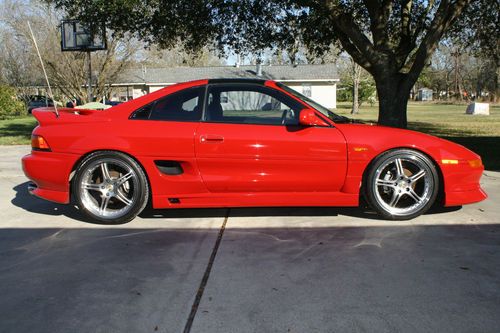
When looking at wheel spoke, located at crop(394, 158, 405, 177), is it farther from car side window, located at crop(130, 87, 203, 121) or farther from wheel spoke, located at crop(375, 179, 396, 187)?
car side window, located at crop(130, 87, 203, 121)

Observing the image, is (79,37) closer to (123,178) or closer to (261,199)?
(123,178)

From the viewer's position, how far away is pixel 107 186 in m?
4.71

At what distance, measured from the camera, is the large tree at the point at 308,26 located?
9.81m

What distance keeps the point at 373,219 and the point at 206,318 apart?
260 cm

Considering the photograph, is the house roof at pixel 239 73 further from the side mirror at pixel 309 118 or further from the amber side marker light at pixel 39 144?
the side mirror at pixel 309 118

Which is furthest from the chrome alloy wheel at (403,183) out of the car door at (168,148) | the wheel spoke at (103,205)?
the wheel spoke at (103,205)

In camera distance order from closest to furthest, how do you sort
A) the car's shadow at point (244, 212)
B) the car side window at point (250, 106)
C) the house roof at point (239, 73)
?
1. the car side window at point (250, 106)
2. the car's shadow at point (244, 212)
3. the house roof at point (239, 73)

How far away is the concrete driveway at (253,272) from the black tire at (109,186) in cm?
15

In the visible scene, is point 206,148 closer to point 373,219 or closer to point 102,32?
point 373,219

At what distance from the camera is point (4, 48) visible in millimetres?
36844

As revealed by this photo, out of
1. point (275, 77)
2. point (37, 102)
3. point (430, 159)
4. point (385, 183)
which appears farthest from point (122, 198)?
point (37, 102)

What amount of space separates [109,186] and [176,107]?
1.07m

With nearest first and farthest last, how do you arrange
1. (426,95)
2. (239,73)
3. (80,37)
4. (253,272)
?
(253,272)
(80,37)
(239,73)
(426,95)

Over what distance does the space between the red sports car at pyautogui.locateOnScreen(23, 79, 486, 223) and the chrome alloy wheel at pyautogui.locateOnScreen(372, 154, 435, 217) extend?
0.01 m
